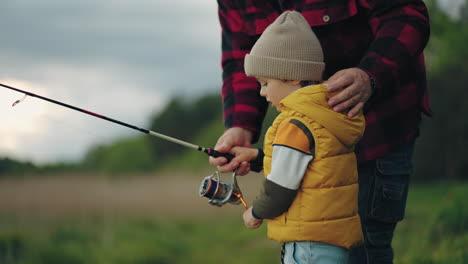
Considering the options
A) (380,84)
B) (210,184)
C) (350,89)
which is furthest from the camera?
(210,184)

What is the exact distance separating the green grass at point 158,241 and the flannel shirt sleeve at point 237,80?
6.25ft

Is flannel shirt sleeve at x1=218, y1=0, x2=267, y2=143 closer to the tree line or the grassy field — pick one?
the grassy field

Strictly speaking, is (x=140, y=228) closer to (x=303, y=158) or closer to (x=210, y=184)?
(x=210, y=184)

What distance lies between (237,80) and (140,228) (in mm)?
7701

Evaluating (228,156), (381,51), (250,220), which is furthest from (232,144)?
(381,51)

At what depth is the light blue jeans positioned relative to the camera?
78.0 inches

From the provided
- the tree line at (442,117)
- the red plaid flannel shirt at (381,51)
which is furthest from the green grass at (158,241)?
the red plaid flannel shirt at (381,51)

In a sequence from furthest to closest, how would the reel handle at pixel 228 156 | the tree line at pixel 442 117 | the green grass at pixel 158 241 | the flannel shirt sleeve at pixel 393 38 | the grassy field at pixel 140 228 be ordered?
the tree line at pixel 442 117 < the grassy field at pixel 140 228 < the green grass at pixel 158 241 < the reel handle at pixel 228 156 < the flannel shirt sleeve at pixel 393 38

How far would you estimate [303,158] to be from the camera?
1.91 m

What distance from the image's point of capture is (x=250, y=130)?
2676 mm

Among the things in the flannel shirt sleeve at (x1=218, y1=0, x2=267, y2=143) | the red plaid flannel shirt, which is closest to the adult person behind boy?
the red plaid flannel shirt

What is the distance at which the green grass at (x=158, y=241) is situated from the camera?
16.5 feet

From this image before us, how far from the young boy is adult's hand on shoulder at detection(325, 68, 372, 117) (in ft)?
0.10

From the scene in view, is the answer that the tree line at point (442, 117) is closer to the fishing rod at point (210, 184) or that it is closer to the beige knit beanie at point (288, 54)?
the fishing rod at point (210, 184)
